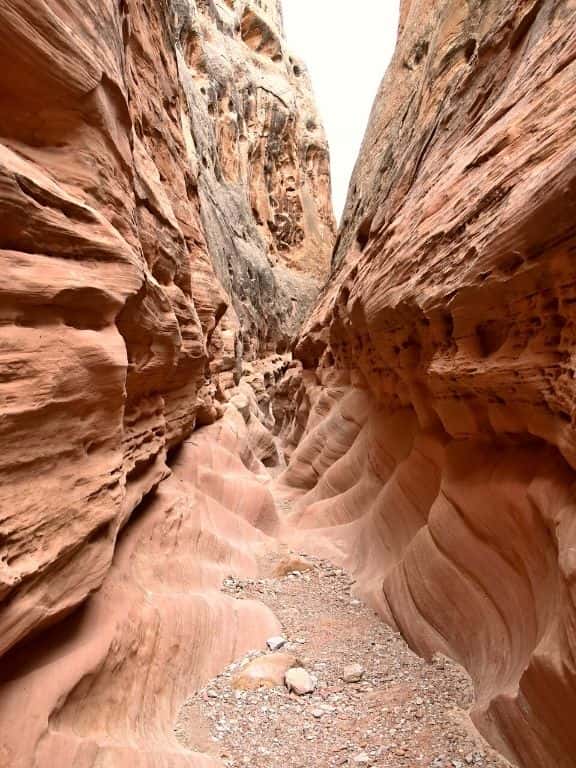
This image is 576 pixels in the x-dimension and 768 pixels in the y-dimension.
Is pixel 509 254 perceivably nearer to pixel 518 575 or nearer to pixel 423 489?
pixel 518 575

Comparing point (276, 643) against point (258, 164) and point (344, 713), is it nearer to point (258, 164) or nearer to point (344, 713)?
point (344, 713)

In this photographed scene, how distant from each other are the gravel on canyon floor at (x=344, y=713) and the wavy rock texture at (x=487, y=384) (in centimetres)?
24

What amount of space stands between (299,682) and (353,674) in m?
0.54

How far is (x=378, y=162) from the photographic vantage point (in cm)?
1192

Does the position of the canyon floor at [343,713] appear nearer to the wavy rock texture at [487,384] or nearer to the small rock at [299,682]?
the small rock at [299,682]

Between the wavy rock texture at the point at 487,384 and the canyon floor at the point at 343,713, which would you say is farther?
the canyon floor at the point at 343,713

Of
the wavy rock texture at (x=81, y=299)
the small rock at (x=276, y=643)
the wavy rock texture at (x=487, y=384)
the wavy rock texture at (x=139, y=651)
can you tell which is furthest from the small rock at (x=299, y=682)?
the wavy rock texture at (x=81, y=299)

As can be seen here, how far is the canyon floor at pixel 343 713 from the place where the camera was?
9.52 ft

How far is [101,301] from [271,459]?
1320 centimetres

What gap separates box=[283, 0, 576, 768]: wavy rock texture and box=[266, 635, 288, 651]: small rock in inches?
53.8

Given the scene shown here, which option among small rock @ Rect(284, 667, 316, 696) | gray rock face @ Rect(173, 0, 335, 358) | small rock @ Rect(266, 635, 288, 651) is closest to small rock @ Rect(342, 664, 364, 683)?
small rock @ Rect(284, 667, 316, 696)

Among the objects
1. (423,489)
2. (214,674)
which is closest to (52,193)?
(214,674)

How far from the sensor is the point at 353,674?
3.84m

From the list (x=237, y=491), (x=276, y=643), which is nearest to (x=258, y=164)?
(x=237, y=491)
